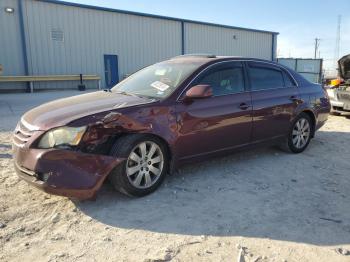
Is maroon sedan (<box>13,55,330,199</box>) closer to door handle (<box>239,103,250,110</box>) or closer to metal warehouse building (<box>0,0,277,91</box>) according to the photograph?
door handle (<box>239,103,250,110</box>)

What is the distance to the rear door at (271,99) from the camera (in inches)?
200

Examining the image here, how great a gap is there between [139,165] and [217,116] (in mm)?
1291

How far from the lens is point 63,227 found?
3279mm

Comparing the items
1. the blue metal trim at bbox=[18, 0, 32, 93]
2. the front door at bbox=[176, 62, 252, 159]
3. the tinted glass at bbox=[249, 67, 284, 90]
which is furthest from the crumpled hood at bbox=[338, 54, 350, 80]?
the blue metal trim at bbox=[18, 0, 32, 93]

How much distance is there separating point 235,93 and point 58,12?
1630 cm

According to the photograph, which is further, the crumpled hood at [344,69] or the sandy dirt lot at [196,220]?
the crumpled hood at [344,69]

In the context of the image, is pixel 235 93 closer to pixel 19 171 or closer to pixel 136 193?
pixel 136 193

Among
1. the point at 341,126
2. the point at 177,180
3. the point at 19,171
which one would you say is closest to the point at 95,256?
the point at 19,171

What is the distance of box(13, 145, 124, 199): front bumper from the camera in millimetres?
3373

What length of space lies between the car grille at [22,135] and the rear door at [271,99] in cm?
305

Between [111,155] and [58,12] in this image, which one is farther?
[58,12]

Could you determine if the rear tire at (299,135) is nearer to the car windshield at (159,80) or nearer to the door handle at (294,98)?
the door handle at (294,98)

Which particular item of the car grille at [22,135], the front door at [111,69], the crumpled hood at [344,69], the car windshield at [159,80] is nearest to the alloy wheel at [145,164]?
the car windshield at [159,80]

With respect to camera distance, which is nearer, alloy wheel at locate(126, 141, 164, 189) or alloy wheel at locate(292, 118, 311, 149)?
alloy wheel at locate(126, 141, 164, 189)
